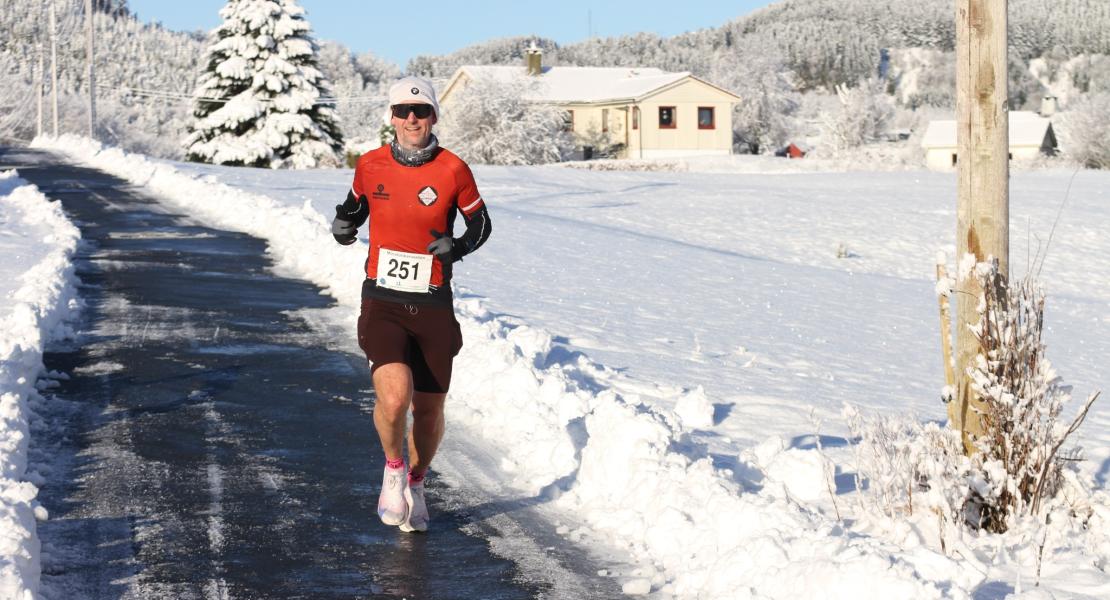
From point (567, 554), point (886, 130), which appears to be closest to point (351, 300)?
point (567, 554)

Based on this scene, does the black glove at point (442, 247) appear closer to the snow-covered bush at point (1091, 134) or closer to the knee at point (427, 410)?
the knee at point (427, 410)

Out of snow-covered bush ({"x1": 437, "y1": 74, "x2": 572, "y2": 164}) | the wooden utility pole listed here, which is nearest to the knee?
the wooden utility pole

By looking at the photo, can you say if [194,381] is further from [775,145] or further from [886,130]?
[886,130]

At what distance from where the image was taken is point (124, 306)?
12.6 meters

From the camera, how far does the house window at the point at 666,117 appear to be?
233 ft

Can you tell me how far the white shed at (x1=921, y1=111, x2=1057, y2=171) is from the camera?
94500 millimetres

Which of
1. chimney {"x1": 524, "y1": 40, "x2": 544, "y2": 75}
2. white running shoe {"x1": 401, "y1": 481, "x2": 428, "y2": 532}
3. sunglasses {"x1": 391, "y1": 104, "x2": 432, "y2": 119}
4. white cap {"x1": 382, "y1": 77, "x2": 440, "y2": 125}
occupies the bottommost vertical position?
white running shoe {"x1": 401, "y1": 481, "x2": 428, "y2": 532}

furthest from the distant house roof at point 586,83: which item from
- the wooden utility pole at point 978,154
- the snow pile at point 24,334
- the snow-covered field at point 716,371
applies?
the wooden utility pole at point 978,154

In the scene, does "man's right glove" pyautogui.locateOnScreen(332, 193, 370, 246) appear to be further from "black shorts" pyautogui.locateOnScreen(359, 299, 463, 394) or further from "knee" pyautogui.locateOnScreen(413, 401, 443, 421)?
"knee" pyautogui.locateOnScreen(413, 401, 443, 421)

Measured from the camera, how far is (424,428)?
641 centimetres

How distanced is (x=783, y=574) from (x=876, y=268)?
21079 mm

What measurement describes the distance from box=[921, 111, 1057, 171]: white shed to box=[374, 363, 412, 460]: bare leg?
91.1 m

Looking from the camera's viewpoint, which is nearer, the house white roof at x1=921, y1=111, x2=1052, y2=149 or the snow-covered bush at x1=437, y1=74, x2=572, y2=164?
the snow-covered bush at x1=437, y1=74, x2=572, y2=164

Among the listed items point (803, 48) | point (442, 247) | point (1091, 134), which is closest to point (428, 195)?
point (442, 247)
